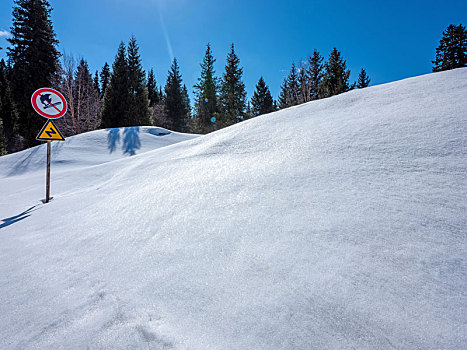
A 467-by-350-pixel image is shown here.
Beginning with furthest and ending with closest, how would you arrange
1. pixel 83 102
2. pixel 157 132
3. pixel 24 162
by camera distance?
pixel 83 102
pixel 157 132
pixel 24 162

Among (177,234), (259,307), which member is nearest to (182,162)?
(177,234)

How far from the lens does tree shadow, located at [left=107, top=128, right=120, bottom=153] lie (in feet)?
28.2

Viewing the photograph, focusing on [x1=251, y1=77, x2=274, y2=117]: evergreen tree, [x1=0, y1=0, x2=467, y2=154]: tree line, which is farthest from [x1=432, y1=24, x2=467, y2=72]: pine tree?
[x1=251, y1=77, x2=274, y2=117]: evergreen tree

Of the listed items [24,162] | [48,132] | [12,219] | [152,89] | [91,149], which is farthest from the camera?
[152,89]

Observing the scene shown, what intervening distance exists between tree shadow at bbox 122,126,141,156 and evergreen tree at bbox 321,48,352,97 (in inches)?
755

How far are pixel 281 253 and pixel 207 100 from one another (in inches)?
1117

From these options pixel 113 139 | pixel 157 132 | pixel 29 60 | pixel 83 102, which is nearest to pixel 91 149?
pixel 113 139

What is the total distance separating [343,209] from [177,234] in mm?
1122

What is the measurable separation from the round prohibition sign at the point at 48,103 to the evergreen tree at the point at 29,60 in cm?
2018

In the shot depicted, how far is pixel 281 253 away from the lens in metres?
1.10

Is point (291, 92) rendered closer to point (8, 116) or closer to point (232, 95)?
point (232, 95)

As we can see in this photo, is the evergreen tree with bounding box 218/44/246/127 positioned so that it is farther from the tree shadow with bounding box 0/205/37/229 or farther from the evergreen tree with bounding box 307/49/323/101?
the tree shadow with bounding box 0/205/37/229

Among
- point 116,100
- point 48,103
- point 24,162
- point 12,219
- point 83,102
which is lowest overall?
point 12,219

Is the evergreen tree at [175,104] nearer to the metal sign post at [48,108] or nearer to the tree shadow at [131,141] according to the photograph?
the tree shadow at [131,141]
